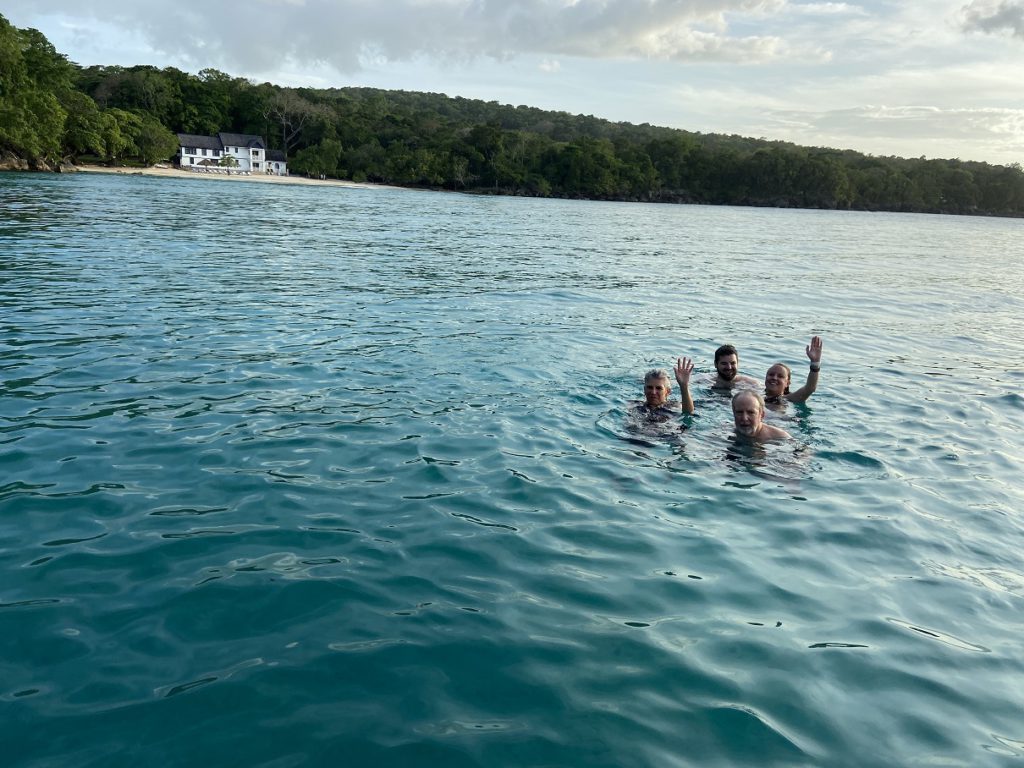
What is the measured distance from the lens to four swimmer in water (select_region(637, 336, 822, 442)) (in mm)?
9375

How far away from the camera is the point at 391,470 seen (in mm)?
8094

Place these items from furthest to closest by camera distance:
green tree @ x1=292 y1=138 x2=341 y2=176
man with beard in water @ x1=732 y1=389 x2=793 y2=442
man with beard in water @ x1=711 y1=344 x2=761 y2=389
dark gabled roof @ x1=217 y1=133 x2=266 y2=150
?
green tree @ x1=292 y1=138 x2=341 y2=176 < dark gabled roof @ x1=217 y1=133 x2=266 y2=150 < man with beard in water @ x1=711 y1=344 x2=761 y2=389 < man with beard in water @ x1=732 y1=389 x2=793 y2=442

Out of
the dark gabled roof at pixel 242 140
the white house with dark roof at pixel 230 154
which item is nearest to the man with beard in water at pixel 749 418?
the white house with dark roof at pixel 230 154

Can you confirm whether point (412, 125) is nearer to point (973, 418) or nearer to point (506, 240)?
point (506, 240)

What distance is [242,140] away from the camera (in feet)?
397

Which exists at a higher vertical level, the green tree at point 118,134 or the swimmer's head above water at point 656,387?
the green tree at point 118,134

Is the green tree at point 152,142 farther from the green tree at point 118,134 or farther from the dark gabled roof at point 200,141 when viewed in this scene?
the dark gabled roof at point 200,141

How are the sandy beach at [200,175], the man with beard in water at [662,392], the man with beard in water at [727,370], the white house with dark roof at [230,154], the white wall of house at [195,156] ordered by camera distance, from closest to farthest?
the man with beard in water at [662,392] < the man with beard in water at [727,370] < the sandy beach at [200,175] < the white wall of house at [195,156] < the white house with dark roof at [230,154]

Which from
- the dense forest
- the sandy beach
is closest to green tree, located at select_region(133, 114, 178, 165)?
the dense forest

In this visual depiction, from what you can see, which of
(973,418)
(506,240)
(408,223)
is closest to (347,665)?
(973,418)

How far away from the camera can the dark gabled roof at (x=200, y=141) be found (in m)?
115

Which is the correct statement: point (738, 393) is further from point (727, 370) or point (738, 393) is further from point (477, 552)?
point (477, 552)

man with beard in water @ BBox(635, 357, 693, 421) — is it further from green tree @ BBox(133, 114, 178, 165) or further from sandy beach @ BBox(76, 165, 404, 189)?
green tree @ BBox(133, 114, 178, 165)

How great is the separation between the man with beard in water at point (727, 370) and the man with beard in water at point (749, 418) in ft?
7.44
